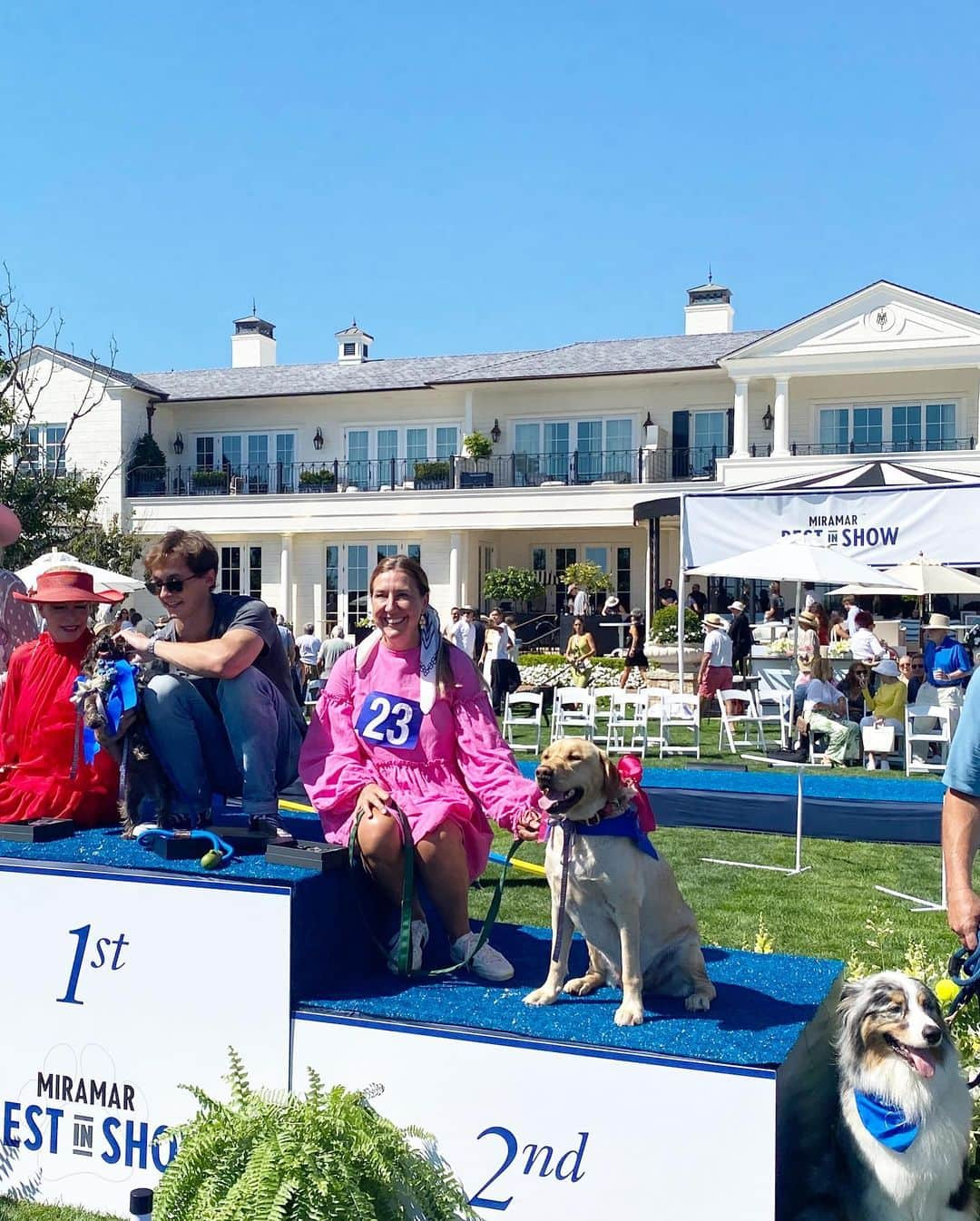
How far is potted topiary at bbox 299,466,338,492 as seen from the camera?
34.5m

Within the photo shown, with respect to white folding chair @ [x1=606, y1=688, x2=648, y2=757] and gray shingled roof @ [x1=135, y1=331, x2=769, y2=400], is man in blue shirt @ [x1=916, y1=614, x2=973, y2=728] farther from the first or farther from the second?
gray shingled roof @ [x1=135, y1=331, x2=769, y2=400]

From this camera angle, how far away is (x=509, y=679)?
18.8m

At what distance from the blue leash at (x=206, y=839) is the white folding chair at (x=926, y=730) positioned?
31.7 feet

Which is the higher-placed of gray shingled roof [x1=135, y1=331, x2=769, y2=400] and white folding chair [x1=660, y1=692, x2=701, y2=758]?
gray shingled roof [x1=135, y1=331, x2=769, y2=400]

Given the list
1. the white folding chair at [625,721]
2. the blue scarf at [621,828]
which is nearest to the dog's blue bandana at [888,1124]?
the blue scarf at [621,828]

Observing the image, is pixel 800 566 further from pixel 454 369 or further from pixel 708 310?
pixel 708 310

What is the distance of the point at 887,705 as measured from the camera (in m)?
13.7

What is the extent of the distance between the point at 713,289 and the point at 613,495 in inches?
431

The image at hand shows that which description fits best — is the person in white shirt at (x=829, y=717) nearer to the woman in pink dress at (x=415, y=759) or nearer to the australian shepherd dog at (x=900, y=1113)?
the woman in pink dress at (x=415, y=759)

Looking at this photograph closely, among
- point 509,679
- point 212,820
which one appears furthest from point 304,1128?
point 509,679

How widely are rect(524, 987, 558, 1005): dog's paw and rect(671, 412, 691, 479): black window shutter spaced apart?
1180 inches

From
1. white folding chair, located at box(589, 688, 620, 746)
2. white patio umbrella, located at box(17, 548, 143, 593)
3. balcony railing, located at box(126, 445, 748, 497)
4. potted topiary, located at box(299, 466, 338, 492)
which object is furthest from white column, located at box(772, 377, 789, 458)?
white patio umbrella, located at box(17, 548, 143, 593)

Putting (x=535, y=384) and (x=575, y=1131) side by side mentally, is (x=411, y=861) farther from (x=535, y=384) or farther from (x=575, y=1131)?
(x=535, y=384)

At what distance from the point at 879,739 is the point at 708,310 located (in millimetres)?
27737
